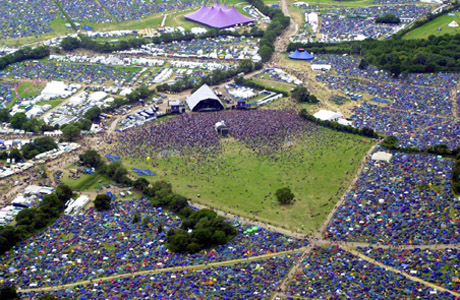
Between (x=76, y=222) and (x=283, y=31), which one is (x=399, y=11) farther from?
(x=76, y=222)

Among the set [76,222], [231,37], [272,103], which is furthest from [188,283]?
[231,37]

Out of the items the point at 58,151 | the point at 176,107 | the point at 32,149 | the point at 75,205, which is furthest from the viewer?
the point at 176,107

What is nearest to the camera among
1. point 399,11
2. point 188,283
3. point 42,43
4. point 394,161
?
point 188,283

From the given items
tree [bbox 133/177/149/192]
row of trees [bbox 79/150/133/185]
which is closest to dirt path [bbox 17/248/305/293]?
tree [bbox 133/177/149/192]

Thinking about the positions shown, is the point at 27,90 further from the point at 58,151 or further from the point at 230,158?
the point at 230,158

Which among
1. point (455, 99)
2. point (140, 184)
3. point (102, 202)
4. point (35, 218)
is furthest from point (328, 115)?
point (35, 218)

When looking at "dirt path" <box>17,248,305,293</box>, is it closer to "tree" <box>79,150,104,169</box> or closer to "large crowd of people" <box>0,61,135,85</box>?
"tree" <box>79,150,104,169</box>
